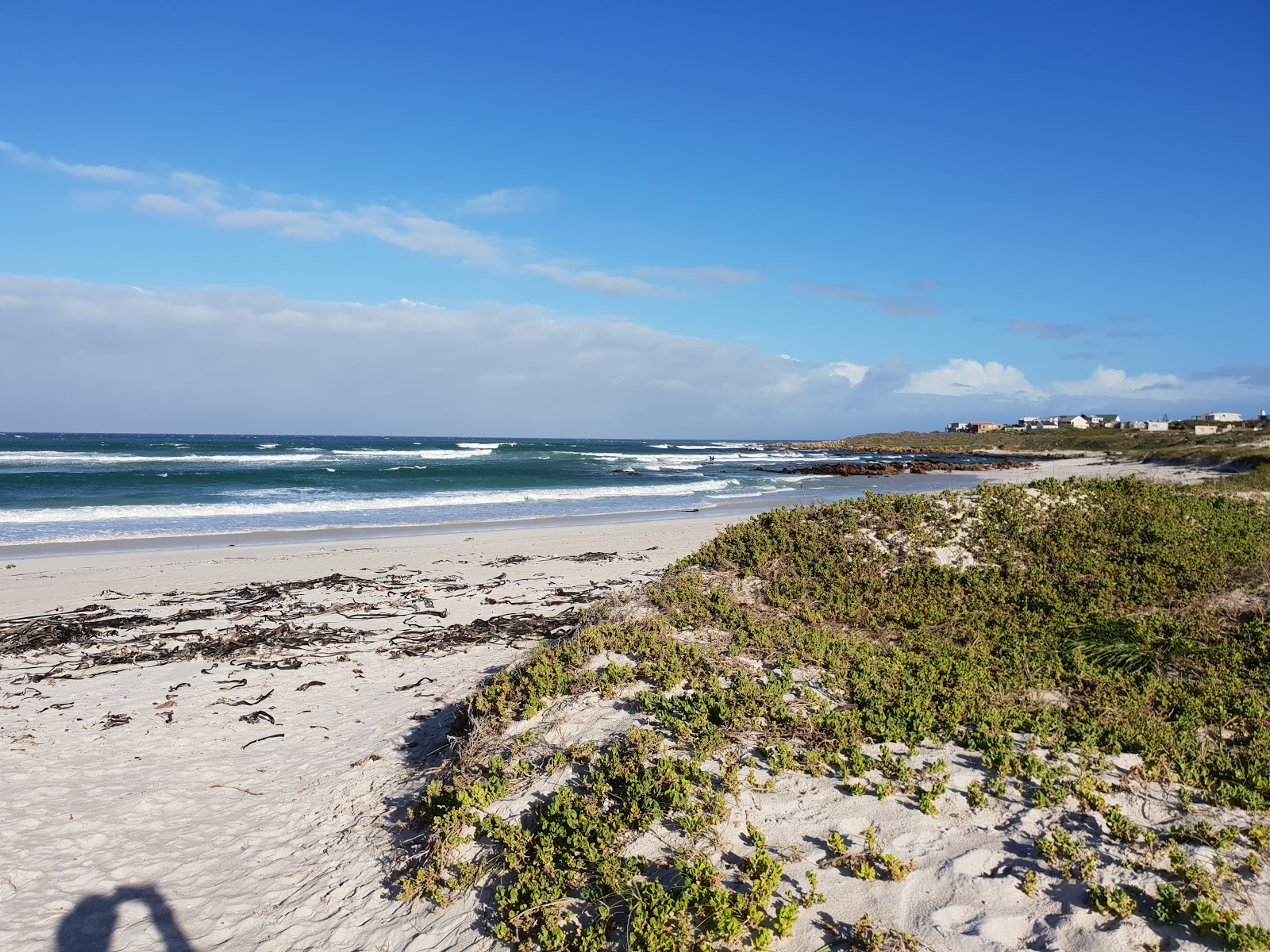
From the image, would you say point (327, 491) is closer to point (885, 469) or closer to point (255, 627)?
point (255, 627)

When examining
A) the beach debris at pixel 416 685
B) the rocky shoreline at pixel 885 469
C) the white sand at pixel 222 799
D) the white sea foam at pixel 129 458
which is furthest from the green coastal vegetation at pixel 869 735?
the white sea foam at pixel 129 458

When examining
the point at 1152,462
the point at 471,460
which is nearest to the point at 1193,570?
the point at 1152,462

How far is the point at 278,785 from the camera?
5.41 meters

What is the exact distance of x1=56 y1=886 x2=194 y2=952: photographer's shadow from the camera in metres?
3.79

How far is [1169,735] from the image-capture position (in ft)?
15.1

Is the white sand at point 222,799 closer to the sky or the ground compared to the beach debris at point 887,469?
closer to the ground

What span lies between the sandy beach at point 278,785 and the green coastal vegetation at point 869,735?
0.18 m

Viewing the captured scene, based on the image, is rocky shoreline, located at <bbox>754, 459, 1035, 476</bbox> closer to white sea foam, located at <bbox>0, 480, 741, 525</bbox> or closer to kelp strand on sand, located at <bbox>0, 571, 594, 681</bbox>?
white sea foam, located at <bbox>0, 480, 741, 525</bbox>

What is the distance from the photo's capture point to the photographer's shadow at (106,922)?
3791 millimetres

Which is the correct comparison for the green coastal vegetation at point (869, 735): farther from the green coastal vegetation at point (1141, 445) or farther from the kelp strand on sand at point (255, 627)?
the green coastal vegetation at point (1141, 445)

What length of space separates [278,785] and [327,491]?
3017cm

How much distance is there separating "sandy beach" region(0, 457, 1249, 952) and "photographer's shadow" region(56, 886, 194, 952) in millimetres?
14

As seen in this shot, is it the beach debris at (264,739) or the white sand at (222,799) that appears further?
the beach debris at (264,739)

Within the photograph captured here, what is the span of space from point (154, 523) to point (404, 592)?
1530 cm
